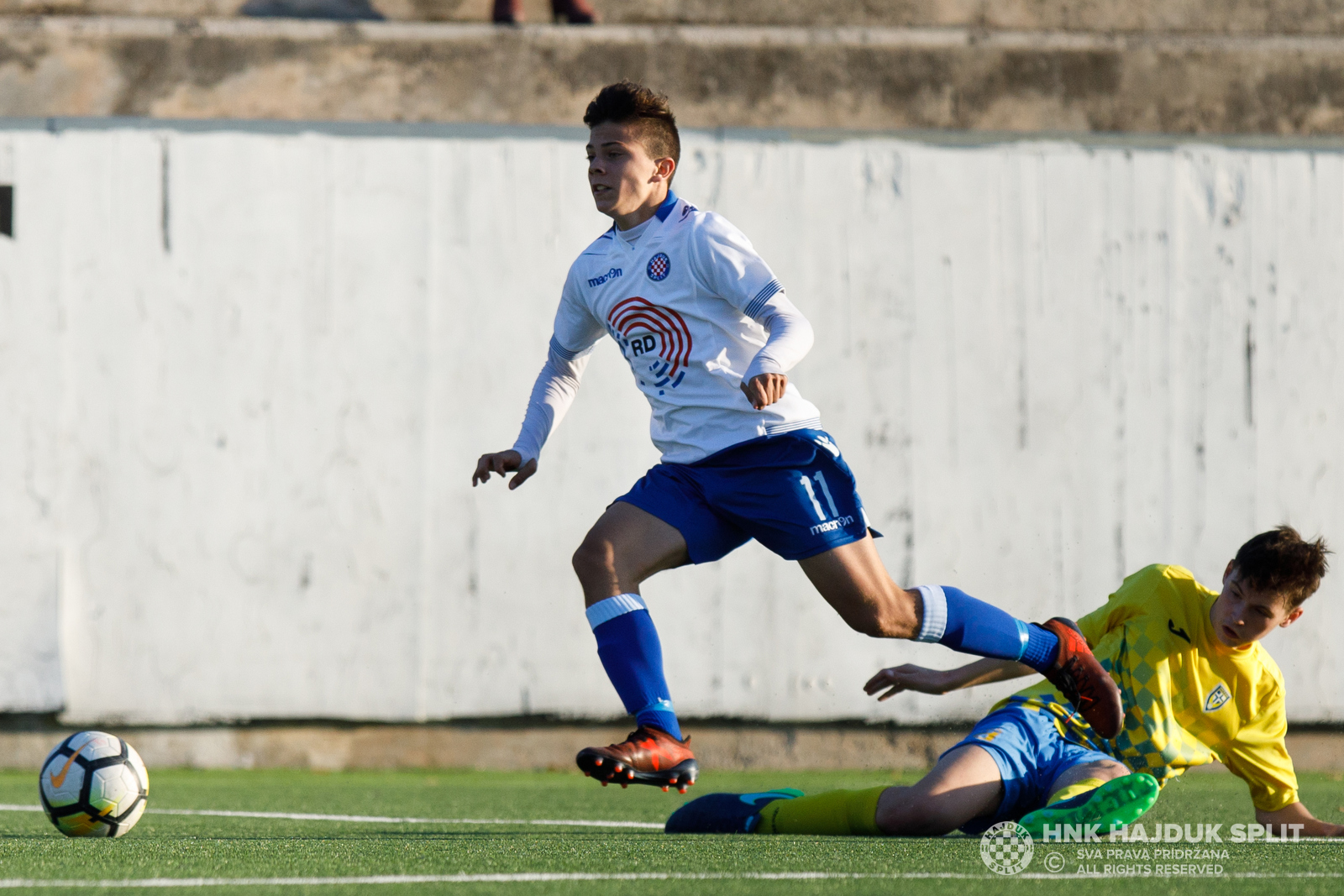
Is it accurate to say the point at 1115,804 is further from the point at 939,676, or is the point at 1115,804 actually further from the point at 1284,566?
the point at 1284,566

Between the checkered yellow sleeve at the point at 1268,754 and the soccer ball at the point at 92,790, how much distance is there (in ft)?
8.87

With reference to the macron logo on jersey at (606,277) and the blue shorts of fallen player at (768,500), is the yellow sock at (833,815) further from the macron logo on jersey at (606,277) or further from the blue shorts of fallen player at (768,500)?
the macron logo on jersey at (606,277)

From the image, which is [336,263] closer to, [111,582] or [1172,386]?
[111,582]

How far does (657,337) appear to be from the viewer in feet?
11.4

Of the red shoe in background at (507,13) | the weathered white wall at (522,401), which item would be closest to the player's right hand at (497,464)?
the weathered white wall at (522,401)

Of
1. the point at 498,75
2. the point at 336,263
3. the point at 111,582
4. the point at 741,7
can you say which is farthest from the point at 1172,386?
the point at 111,582

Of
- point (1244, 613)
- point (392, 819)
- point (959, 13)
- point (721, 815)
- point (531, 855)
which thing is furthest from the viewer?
point (959, 13)

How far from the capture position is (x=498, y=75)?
6.62 m

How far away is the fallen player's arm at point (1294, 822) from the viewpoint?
3566 mm

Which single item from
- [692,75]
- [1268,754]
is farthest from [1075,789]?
[692,75]

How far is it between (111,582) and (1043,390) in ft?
14.1

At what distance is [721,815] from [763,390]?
1216mm

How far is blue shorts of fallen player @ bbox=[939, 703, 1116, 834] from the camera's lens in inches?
138

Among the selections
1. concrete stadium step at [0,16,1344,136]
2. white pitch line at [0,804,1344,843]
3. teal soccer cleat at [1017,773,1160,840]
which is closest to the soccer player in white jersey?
teal soccer cleat at [1017,773,1160,840]
